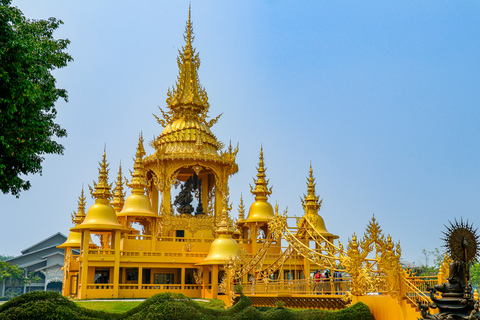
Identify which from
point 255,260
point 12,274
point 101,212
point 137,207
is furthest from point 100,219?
point 12,274

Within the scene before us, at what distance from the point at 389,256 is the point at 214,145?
1996 centimetres

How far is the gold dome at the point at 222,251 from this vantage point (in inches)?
1120

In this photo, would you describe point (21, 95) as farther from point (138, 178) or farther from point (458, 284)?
point (138, 178)

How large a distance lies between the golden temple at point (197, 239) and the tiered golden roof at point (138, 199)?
2.4 inches

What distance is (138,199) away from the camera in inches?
1266

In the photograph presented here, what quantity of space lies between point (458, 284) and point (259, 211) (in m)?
22.3

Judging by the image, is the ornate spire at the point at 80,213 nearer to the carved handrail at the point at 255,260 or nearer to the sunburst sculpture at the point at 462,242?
the carved handrail at the point at 255,260

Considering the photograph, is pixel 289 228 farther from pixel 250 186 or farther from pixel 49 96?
pixel 49 96

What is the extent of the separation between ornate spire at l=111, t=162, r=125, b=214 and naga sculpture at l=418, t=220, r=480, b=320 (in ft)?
88.0

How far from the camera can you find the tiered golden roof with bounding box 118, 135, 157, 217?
31578mm

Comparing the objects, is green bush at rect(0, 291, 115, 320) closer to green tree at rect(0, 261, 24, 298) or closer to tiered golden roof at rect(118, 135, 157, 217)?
tiered golden roof at rect(118, 135, 157, 217)

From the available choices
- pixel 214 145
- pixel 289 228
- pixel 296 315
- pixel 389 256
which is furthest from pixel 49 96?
pixel 214 145

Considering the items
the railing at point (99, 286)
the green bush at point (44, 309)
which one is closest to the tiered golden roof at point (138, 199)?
the railing at point (99, 286)

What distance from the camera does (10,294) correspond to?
59688 mm
